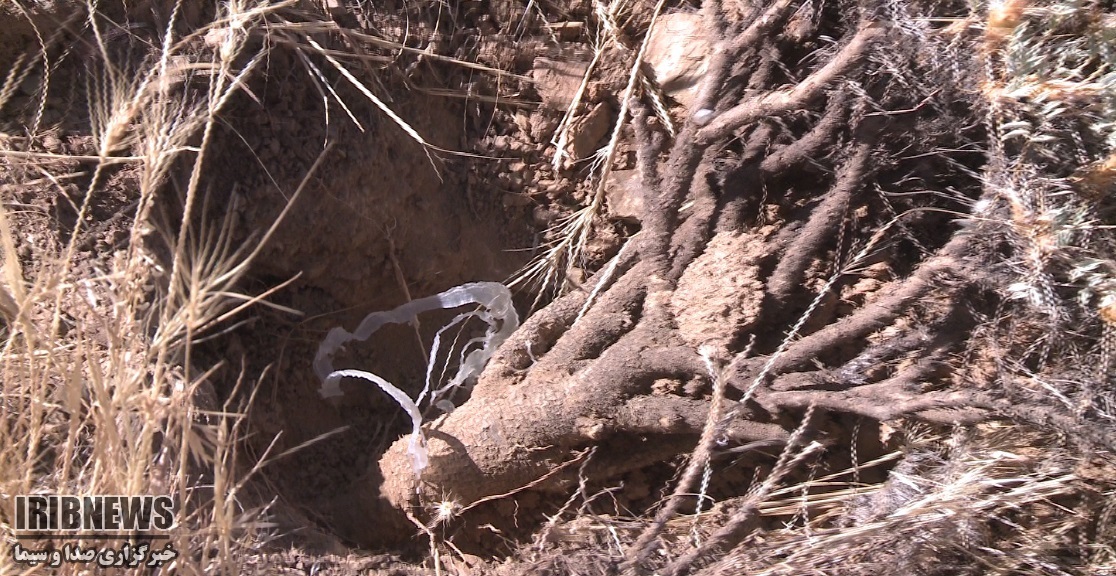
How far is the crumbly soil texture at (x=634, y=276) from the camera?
128cm

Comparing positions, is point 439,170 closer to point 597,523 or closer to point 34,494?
point 597,523

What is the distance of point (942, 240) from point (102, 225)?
67.1 inches

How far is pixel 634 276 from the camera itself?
1.50 meters

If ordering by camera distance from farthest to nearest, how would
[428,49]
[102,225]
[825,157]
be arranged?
1. [428,49]
2. [102,225]
3. [825,157]

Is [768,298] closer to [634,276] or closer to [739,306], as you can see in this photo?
[739,306]

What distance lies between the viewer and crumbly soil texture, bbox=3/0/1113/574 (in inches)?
50.6

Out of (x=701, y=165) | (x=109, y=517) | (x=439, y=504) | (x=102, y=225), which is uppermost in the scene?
(x=701, y=165)

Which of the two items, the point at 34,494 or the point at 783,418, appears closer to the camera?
the point at 34,494

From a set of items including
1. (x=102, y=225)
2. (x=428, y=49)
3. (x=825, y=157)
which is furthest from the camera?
(x=428, y=49)

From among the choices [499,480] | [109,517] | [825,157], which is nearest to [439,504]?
[499,480]

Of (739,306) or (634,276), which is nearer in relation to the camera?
(739,306)

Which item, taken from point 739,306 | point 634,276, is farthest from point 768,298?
point 634,276

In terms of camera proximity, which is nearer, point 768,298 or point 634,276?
point 768,298

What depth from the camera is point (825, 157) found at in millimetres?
1442
